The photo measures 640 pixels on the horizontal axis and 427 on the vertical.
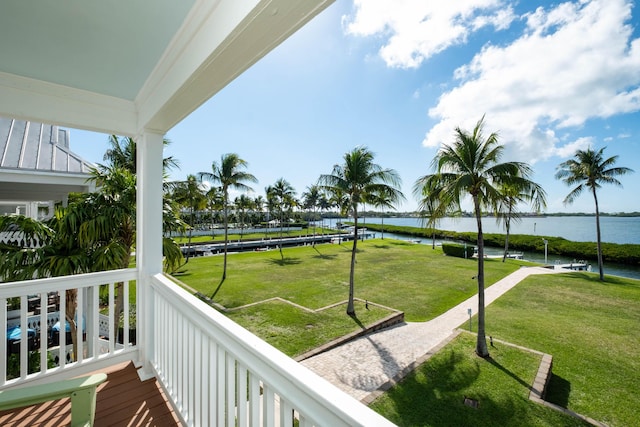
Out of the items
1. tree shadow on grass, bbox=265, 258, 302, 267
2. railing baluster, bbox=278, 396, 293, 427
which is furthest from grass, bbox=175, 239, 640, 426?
railing baluster, bbox=278, 396, 293, 427

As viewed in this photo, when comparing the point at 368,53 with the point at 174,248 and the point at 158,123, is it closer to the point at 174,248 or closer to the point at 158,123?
the point at 158,123

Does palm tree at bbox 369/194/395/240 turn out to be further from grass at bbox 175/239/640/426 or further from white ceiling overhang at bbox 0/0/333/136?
white ceiling overhang at bbox 0/0/333/136

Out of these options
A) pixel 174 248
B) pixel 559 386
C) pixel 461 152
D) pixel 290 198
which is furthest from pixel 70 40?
pixel 290 198

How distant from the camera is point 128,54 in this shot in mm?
1882

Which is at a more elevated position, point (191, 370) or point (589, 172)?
point (589, 172)

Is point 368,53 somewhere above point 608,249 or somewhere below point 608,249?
above

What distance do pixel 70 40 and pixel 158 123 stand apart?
68 centimetres

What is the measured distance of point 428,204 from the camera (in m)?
7.40

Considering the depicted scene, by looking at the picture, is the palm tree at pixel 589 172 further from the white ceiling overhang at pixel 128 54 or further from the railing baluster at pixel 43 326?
the railing baluster at pixel 43 326

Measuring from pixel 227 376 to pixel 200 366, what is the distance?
0.39 metres

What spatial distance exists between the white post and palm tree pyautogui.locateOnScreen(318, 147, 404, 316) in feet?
24.6

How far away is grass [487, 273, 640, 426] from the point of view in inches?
214

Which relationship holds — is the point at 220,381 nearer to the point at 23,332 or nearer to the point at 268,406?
the point at 268,406

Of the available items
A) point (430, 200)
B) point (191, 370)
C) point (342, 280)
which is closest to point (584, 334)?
point (430, 200)
